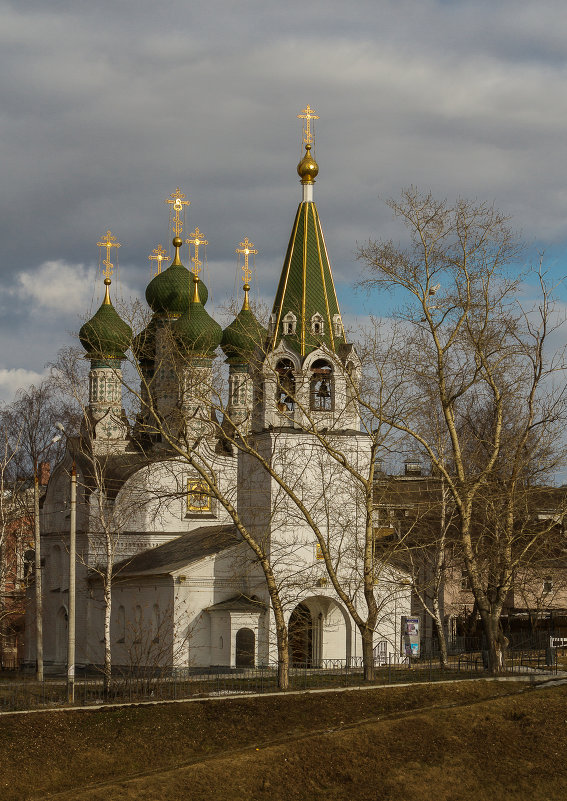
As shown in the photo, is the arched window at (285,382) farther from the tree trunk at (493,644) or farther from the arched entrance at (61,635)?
the arched entrance at (61,635)

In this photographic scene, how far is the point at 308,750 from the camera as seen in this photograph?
1772cm

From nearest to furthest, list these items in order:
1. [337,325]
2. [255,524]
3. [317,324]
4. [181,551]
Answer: [255,524] < [317,324] < [337,325] < [181,551]

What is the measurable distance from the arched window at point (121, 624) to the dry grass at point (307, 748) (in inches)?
650

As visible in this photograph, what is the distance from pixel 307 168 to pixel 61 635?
18593mm

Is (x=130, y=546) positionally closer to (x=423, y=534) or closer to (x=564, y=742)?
(x=423, y=534)

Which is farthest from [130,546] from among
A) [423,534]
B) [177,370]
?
[177,370]

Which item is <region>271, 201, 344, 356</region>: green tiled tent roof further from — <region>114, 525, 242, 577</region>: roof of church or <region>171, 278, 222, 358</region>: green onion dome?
<region>114, 525, 242, 577</region>: roof of church

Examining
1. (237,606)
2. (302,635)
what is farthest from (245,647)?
(302,635)

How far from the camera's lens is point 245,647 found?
111 ft

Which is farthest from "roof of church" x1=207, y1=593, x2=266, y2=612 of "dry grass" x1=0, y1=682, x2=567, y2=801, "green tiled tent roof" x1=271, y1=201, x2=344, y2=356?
"dry grass" x1=0, y1=682, x2=567, y2=801

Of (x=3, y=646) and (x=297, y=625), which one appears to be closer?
(x=297, y=625)

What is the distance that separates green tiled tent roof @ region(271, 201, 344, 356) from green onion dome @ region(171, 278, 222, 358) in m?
5.14

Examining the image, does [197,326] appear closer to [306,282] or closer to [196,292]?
[196,292]

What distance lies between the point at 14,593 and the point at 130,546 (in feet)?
38.7
